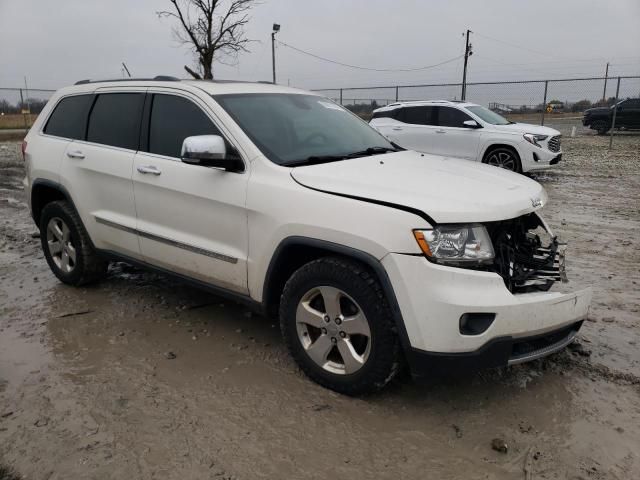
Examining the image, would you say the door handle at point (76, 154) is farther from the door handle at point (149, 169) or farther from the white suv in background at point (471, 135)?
the white suv in background at point (471, 135)

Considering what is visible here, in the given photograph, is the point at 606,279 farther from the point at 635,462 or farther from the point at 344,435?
the point at 344,435

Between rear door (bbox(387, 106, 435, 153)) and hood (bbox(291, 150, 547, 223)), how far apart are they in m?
8.33

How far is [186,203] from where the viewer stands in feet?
11.8

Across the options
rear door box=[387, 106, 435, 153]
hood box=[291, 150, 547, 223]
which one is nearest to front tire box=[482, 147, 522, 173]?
rear door box=[387, 106, 435, 153]

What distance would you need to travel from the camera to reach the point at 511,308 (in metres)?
2.63

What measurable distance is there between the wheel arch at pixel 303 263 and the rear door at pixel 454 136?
8.61 meters

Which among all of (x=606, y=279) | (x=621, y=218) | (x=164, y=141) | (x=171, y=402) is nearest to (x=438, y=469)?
(x=171, y=402)

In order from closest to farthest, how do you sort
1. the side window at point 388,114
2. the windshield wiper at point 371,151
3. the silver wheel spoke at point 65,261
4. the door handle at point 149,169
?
1. the windshield wiper at point 371,151
2. the door handle at point 149,169
3. the silver wheel spoke at point 65,261
4. the side window at point 388,114

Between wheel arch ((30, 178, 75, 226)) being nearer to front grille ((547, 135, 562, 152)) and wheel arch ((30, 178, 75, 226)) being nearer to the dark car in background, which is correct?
front grille ((547, 135, 562, 152))

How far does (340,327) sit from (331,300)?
158 mm

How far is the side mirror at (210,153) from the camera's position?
321 centimetres

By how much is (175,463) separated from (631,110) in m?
23.4

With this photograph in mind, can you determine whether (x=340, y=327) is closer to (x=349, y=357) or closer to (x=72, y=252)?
(x=349, y=357)

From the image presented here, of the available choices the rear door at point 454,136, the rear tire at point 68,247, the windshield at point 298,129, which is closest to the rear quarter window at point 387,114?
the rear door at point 454,136
